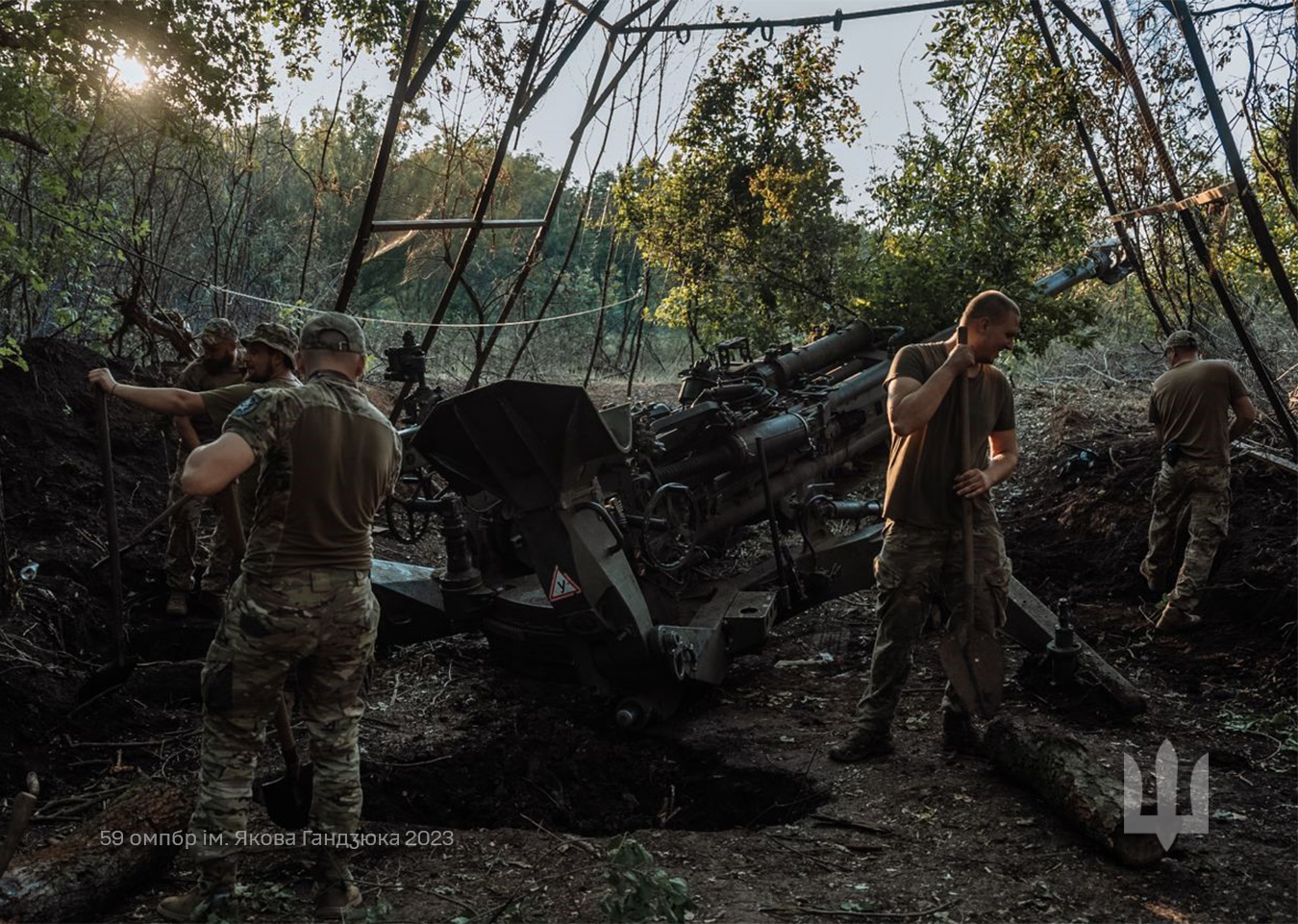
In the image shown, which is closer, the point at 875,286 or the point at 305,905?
the point at 305,905

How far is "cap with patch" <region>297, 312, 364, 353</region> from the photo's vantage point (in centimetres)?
349

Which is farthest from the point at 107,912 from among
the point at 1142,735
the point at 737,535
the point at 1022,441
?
the point at 1022,441

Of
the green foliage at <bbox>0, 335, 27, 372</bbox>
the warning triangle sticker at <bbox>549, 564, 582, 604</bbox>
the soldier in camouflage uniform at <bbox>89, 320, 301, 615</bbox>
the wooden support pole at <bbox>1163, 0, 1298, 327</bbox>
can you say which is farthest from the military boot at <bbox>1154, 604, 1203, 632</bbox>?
the green foliage at <bbox>0, 335, 27, 372</bbox>

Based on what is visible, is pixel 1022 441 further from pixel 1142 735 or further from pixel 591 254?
pixel 591 254

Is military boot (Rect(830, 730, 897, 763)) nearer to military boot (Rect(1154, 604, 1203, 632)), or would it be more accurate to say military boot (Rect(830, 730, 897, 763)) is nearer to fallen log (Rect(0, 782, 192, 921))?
fallen log (Rect(0, 782, 192, 921))

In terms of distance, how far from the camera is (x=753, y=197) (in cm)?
1295

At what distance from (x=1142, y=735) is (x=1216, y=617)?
224cm

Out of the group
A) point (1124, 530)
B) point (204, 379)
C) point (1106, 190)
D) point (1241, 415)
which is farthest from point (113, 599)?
point (1106, 190)

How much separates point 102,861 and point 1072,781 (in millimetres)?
3356

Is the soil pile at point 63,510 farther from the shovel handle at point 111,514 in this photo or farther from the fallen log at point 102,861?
the fallen log at point 102,861

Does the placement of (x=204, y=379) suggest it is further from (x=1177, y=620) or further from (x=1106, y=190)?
(x=1106, y=190)

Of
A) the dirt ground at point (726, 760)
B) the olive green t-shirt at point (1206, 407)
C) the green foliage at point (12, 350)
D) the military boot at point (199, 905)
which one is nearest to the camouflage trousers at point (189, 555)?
the dirt ground at point (726, 760)

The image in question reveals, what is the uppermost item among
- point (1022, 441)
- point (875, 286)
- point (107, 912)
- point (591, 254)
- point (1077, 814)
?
point (591, 254)

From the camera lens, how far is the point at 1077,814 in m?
3.71
